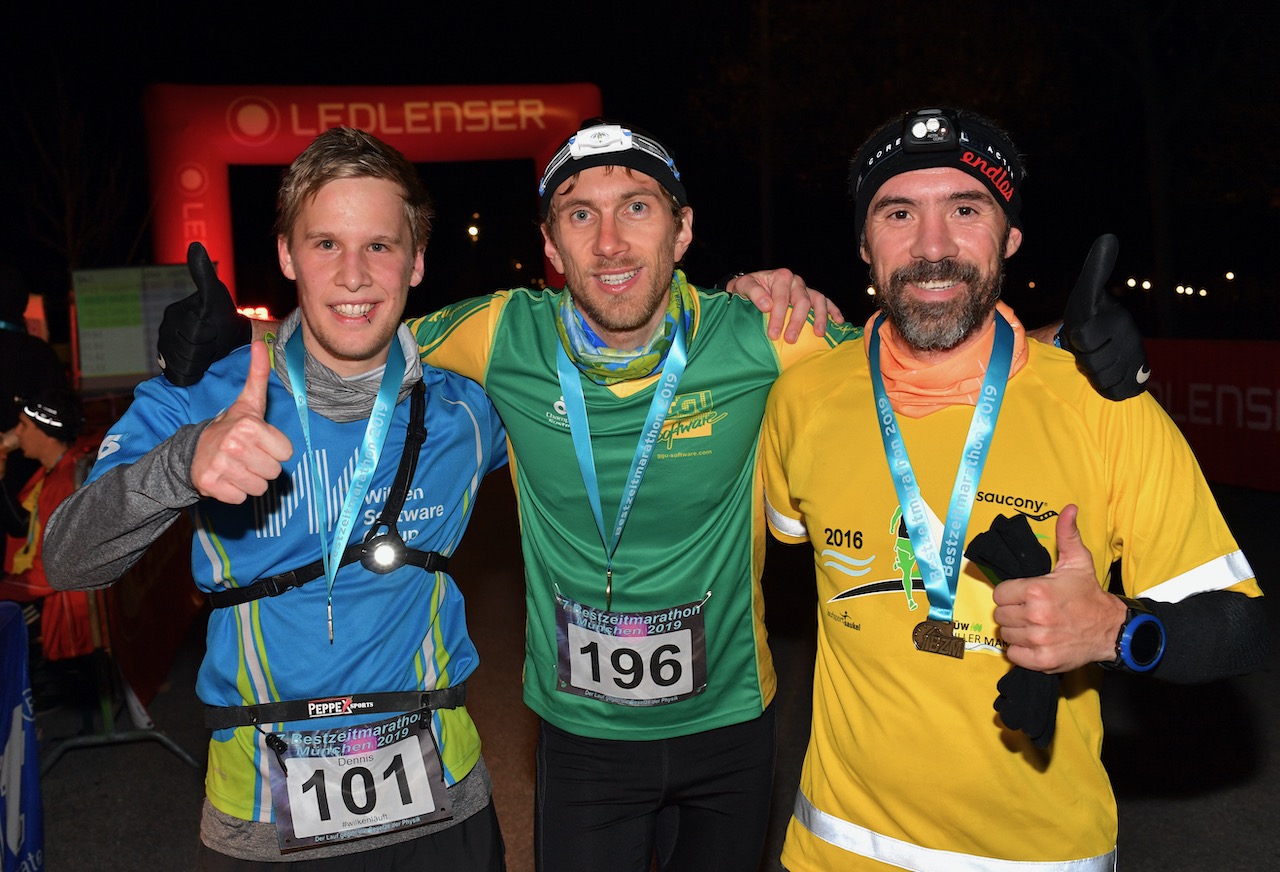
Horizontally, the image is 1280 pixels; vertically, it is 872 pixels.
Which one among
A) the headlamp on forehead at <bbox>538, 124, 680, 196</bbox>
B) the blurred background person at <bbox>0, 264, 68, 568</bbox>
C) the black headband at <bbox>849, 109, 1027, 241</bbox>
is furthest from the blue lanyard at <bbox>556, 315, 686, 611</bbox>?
the blurred background person at <bbox>0, 264, 68, 568</bbox>

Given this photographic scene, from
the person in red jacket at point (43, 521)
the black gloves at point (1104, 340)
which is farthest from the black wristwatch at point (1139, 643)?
the person in red jacket at point (43, 521)

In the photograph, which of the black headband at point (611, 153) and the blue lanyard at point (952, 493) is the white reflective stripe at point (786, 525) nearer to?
the blue lanyard at point (952, 493)

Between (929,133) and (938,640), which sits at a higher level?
(929,133)

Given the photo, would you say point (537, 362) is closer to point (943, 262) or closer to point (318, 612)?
point (318, 612)

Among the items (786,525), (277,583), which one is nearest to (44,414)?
(277,583)

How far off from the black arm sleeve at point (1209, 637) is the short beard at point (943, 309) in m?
0.73

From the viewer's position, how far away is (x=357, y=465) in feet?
8.25

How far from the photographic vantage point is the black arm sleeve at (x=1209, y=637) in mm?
1935

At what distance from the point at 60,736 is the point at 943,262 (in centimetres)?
545

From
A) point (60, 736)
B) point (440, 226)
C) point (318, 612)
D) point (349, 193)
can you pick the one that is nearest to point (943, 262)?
point (349, 193)

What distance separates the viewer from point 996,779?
7.20ft

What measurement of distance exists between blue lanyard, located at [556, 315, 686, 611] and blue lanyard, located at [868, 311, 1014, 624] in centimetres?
72

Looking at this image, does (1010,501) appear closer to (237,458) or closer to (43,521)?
(237,458)

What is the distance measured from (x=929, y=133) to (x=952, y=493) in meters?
0.88
